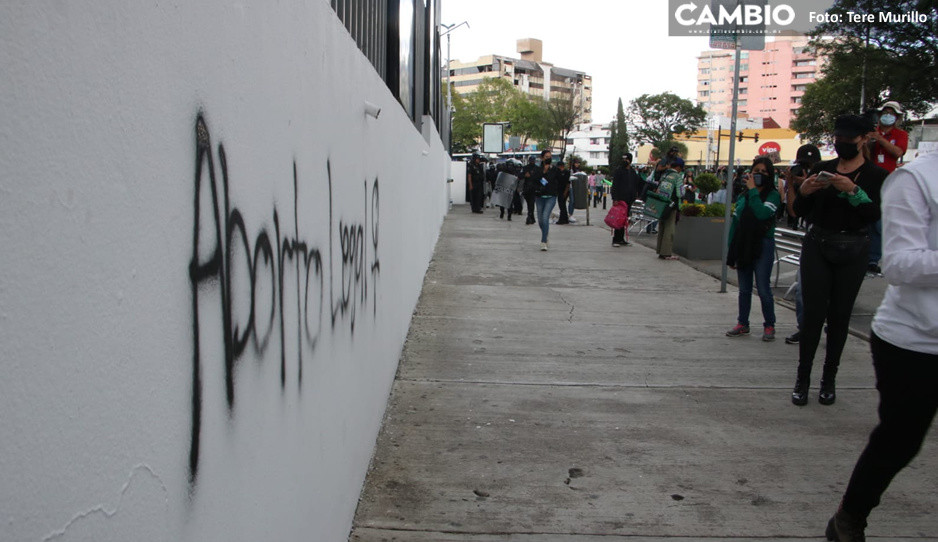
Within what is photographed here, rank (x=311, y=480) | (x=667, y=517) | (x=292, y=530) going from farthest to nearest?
(x=667, y=517) < (x=311, y=480) < (x=292, y=530)

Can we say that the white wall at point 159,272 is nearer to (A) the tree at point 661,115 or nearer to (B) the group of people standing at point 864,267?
(B) the group of people standing at point 864,267

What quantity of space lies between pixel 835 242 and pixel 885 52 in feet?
116

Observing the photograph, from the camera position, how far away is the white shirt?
2.88 meters

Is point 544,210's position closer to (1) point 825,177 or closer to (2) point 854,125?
(2) point 854,125

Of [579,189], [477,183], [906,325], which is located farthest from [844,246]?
[477,183]

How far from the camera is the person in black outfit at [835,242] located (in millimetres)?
4820

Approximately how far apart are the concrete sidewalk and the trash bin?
14.2 meters

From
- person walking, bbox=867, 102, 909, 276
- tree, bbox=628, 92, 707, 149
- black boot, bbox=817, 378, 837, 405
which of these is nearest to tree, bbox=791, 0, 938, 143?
person walking, bbox=867, 102, 909, 276

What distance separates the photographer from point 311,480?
8.36ft

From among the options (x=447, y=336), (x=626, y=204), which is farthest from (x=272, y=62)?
(x=626, y=204)

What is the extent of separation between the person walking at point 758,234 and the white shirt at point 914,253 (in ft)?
12.6

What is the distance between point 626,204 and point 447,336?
8.43 m

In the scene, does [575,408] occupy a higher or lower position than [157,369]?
lower

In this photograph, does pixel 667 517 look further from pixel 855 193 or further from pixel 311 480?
pixel 855 193
